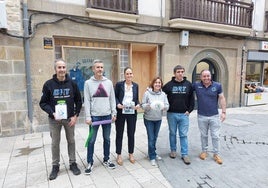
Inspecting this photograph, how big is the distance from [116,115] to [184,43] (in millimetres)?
4945

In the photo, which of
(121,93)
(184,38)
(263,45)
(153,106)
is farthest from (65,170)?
(263,45)

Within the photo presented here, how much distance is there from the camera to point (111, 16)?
6016 millimetres

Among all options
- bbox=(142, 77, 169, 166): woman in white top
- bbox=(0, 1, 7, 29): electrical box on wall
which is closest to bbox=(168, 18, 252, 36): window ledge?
bbox=(142, 77, 169, 166): woman in white top

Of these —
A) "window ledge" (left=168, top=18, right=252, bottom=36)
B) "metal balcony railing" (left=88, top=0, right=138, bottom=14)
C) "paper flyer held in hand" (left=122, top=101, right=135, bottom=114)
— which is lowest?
"paper flyer held in hand" (left=122, top=101, right=135, bottom=114)

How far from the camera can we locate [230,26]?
26.3 feet

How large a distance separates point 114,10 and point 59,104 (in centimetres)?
396

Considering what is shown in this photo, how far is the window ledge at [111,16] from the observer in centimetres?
573

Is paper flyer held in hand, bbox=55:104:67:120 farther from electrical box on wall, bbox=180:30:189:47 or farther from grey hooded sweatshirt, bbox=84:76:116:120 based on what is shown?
electrical box on wall, bbox=180:30:189:47

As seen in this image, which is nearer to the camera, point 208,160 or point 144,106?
point 144,106

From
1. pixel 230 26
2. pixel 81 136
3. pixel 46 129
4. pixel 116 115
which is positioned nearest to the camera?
pixel 116 115

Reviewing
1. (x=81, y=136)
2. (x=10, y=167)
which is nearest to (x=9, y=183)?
(x=10, y=167)

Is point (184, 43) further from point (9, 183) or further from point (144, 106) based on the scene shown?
point (9, 183)

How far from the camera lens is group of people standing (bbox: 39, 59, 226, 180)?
3113mm

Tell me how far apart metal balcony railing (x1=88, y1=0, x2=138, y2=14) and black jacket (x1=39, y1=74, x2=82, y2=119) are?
3.38 meters
